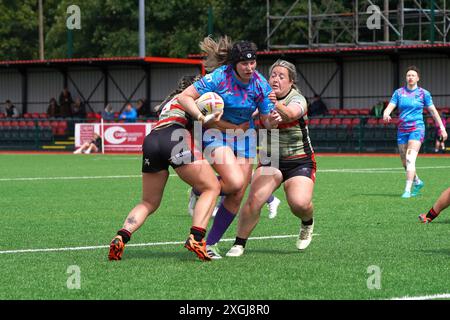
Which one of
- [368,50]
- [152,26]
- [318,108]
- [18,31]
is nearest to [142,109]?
[318,108]

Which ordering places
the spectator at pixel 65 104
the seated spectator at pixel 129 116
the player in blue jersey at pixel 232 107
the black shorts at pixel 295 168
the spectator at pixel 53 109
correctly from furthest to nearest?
1. the spectator at pixel 53 109
2. the spectator at pixel 65 104
3. the seated spectator at pixel 129 116
4. the black shorts at pixel 295 168
5. the player in blue jersey at pixel 232 107

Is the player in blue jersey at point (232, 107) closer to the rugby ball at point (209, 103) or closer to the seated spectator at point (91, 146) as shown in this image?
the rugby ball at point (209, 103)

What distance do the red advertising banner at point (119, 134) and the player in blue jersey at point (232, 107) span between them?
2874 centimetres

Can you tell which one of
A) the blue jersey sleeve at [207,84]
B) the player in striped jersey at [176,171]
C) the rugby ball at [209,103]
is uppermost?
the blue jersey sleeve at [207,84]

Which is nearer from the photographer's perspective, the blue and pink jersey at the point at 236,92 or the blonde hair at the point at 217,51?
the blue and pink jersey at the point at 236,92

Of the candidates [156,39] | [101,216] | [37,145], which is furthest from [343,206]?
→ [156,39]

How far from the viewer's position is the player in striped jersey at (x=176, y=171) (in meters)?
9.25

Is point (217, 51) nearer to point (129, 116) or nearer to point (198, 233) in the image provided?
point (198, 233)

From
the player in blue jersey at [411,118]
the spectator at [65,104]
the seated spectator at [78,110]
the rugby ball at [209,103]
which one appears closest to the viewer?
the rugby ball at [209,103]

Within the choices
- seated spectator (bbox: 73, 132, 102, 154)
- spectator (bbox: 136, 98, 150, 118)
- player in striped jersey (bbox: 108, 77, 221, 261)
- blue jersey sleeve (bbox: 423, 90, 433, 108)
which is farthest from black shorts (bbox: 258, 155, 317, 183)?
spectator (bbox: 136, 98, 150, 118)

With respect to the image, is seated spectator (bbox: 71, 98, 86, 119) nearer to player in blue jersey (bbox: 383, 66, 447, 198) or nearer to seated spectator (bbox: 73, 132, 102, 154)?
seated spectator (bbox: 73, 132, 102, 154)

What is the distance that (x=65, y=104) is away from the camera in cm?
4781

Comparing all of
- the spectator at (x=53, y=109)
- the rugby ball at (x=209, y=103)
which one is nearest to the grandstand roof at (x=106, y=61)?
the spectator at (x=53, y=109)

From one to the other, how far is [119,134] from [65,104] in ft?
29.7
